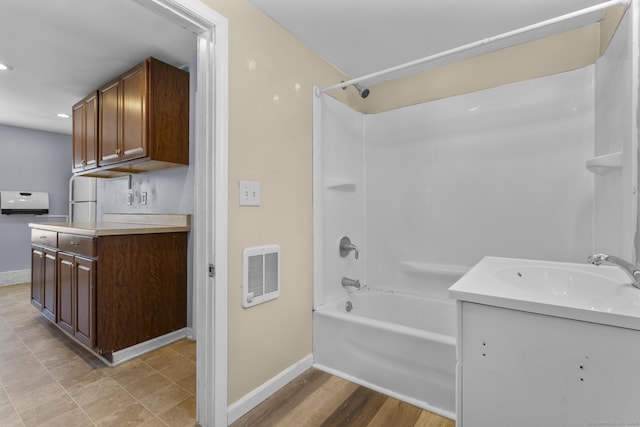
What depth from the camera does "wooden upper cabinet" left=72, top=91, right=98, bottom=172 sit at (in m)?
2.84

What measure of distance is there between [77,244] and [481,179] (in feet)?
9.23

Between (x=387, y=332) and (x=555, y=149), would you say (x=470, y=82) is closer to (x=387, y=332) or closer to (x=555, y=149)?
(x=555, y=149)

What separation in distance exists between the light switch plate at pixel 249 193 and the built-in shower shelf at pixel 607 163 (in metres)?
1.68

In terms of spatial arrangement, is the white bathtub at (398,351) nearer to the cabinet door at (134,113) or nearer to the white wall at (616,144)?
the white wall at (616,144)

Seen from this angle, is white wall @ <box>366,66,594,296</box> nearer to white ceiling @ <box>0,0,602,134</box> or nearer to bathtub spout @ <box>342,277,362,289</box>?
→ bathtub spout @ <box>342,277,362,289</box>

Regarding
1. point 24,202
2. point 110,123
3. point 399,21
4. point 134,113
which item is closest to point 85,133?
point 110,123

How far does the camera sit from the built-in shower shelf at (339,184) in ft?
7.27

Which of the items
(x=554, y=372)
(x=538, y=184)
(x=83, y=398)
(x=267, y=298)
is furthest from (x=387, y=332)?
(x=83, y=398)

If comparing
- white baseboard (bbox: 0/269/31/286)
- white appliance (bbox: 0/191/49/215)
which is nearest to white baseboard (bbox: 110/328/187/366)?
white baseboard (bbox: 0/269/31/286)

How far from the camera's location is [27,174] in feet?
13.9

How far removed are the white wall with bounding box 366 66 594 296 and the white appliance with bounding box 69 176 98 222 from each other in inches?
139

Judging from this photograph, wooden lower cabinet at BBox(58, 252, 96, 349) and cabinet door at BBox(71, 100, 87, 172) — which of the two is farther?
cabinet door at BBox(71, 100, 87, 172)

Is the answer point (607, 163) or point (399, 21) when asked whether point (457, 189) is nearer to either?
point (607, 163)

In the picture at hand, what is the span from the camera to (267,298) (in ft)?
5.62
